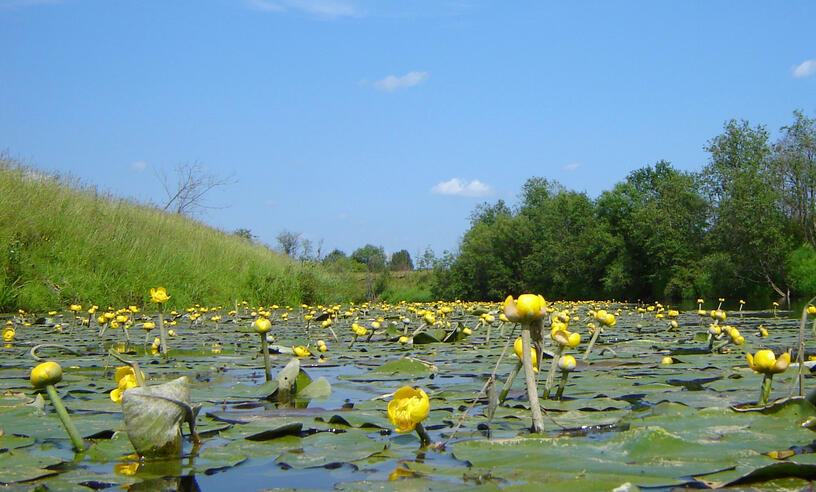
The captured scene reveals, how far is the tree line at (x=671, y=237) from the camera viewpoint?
2806 centimetres

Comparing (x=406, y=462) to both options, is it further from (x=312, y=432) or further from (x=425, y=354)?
(x=425, y=354)

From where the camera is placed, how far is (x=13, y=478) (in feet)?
5.35

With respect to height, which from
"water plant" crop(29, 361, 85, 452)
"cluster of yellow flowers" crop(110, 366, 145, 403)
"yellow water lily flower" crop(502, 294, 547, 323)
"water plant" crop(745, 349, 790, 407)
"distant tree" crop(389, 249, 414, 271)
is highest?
"distant tree" crop(389, 249, 414, 271)

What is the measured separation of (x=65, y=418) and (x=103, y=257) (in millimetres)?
10743

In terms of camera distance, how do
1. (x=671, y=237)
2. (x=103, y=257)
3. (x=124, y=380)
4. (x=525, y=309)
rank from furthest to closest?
(x=671, y=237)
(x=103, y=257)
(x=124, y=380)
(x=525, y=309)

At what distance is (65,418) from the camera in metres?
1.87

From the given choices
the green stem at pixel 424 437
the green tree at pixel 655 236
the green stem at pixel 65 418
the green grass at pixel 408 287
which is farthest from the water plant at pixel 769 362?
the green grass at pixel 408 287

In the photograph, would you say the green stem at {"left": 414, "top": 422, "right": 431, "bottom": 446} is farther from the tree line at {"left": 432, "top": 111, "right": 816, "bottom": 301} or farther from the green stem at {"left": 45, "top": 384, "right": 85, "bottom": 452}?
the tree line at {"left": 432, "top": 111, "right": 816, "bottom": 301}

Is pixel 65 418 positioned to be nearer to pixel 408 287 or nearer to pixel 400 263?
pixel 408 287

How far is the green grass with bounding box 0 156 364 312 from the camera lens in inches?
408

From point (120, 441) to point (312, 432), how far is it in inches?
23.3

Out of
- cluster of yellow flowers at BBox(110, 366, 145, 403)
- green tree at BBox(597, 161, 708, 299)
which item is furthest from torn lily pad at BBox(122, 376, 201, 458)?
green tree at BBox(597, 161, 708, 299)

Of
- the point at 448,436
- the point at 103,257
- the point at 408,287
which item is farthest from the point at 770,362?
the point at 408,287

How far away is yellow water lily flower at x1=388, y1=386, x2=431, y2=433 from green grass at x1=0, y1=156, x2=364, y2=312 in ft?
32.4
